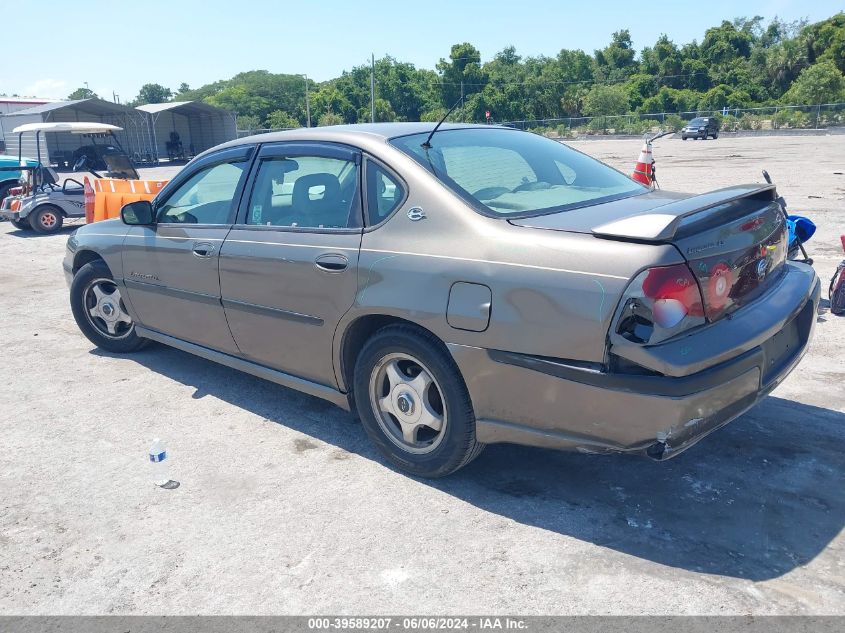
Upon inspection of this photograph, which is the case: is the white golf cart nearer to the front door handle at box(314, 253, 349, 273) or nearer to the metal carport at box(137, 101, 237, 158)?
the front door handle at box(314, 253, 349, 273)

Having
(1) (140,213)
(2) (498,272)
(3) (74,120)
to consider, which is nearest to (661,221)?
(2) (498,272)

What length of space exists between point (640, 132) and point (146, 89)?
127166mm

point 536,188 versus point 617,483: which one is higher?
point 536,188

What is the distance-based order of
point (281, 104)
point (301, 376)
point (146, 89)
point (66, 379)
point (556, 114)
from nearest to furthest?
1. point (301, 376)
2. point (66, 379)
3. point (556, 114)
4. point (281, 104)
5. point (146, 89)

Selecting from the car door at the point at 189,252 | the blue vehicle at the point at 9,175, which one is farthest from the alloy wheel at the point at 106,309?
the blue vehicle at the point at 9,175

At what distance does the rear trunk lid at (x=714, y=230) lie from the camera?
2.85m

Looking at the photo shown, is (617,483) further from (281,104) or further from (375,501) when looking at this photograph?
(281,104)

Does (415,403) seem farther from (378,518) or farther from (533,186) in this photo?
(533,186)

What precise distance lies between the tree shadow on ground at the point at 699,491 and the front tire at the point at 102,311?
197 cm

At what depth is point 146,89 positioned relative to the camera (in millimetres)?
150000

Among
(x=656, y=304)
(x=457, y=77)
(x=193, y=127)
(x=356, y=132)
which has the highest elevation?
(x=457, y=77)

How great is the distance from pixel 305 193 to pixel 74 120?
4213 cm

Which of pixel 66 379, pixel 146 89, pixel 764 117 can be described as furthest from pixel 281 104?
pixel 66 379

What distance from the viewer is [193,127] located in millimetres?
45438
